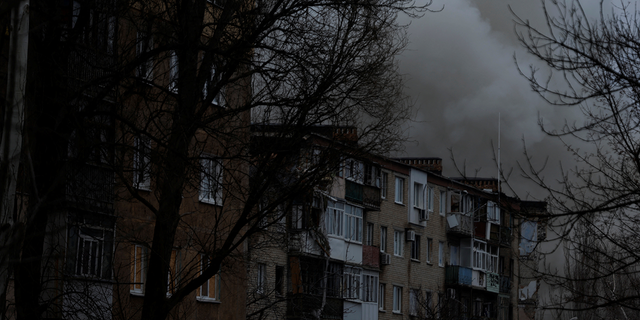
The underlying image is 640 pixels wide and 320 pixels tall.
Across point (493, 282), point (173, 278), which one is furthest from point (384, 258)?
point (173, 278)

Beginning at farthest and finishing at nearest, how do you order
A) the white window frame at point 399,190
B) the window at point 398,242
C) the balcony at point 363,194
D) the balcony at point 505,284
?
1. the balcony at point 505,284
2. the white window frame at point 399,190
3. the window at point 398,242
4. the balcony at point 363,194

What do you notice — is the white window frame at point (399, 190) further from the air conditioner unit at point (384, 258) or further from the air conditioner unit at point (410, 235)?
the air conditioner unit at point (384, 258)

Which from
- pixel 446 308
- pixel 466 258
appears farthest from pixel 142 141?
pixel 466 258

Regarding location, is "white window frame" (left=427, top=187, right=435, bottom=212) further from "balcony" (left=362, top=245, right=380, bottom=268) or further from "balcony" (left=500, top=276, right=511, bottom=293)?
"balcony" (left=500, top=276, right=511, bottom=293)

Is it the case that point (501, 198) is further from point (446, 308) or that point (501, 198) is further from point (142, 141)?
point (446, 308)

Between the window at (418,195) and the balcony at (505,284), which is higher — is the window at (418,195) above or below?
above

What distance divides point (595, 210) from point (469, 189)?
46.6 metres

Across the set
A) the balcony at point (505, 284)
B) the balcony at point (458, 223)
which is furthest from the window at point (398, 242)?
the balcony at point (505, 284)

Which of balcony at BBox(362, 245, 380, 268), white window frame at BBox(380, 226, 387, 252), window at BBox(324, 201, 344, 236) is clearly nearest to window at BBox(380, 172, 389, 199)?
white window frame at BBox(380, 226, 387, 252)

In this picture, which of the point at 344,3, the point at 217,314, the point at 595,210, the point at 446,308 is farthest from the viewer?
the point at 446,308

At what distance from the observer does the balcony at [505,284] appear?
6012cm

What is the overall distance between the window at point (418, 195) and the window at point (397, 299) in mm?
4982

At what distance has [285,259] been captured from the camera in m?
38.0

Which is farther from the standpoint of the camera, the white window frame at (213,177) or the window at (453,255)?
the window at (453,255)
